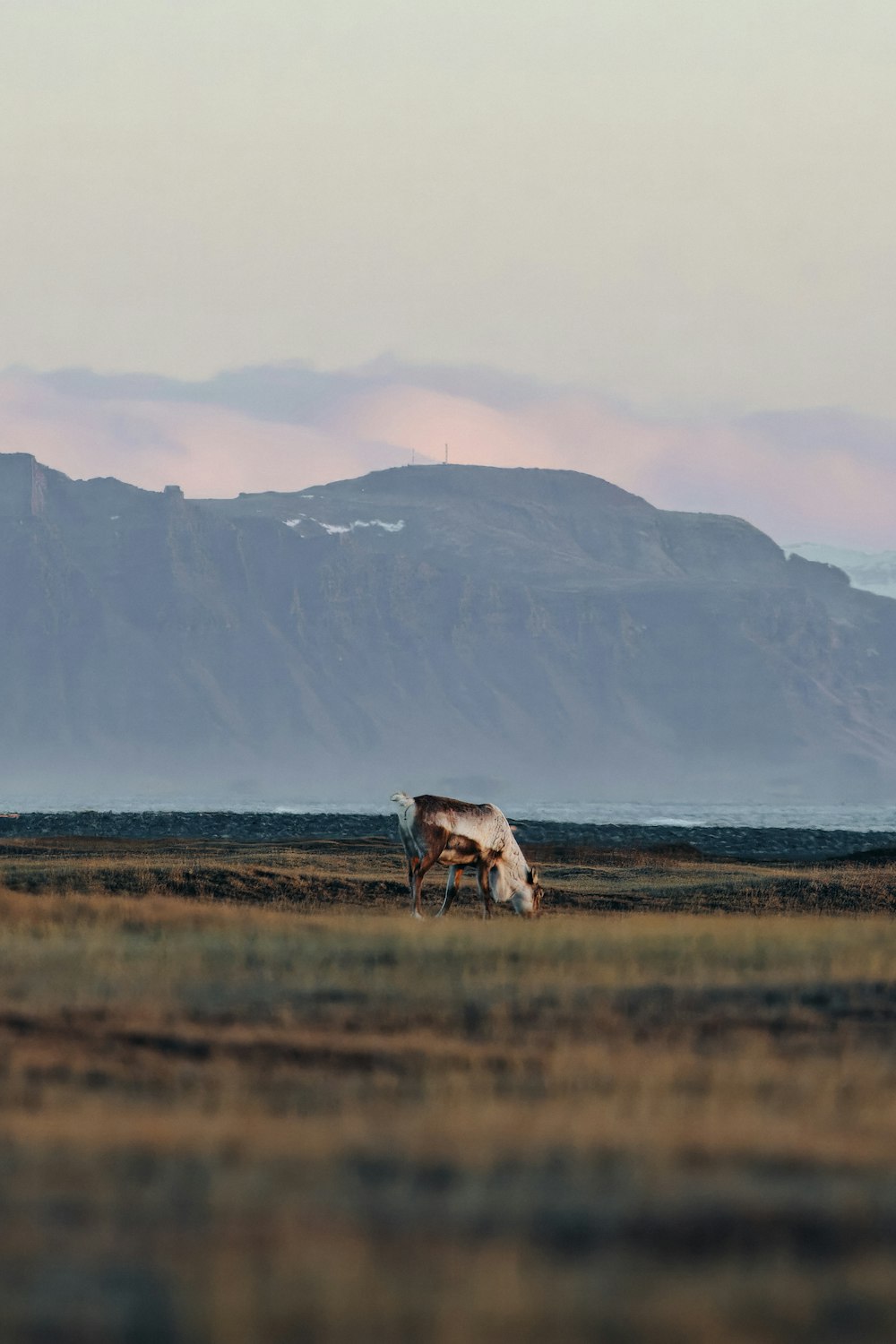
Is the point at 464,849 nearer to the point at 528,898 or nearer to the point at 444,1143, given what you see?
the point at 528,898

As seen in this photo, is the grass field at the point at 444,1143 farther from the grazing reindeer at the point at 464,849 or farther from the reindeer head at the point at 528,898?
the reindeer head at the point at 528,898

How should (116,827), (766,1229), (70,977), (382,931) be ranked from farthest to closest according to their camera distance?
1. (116,827)
2. (382,931)
3. (70,977)
4. (766,1229)

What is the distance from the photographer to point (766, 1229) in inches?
370

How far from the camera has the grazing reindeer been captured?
98.9 ft

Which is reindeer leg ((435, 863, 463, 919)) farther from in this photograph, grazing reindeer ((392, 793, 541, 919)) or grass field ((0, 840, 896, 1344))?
grass field ((0, 840, 896, 1344))

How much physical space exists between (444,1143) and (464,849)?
19.8 metres

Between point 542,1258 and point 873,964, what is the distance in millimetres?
13799

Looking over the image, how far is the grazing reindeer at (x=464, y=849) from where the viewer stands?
30.1 meters

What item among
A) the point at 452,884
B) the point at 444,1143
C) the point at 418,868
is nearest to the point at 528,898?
the point at 452,884

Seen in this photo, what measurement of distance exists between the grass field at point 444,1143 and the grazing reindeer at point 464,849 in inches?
270

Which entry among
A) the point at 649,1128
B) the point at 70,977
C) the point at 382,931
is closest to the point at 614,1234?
the point at 649,1128

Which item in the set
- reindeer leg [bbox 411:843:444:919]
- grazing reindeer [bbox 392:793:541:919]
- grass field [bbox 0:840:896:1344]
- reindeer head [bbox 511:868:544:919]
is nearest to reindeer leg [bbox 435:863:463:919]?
grazing reindeer [bbox 392:793:541:919]

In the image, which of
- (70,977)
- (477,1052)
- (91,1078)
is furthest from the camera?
(70,977)

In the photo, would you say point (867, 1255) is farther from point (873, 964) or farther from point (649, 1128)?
point (873, 964)
